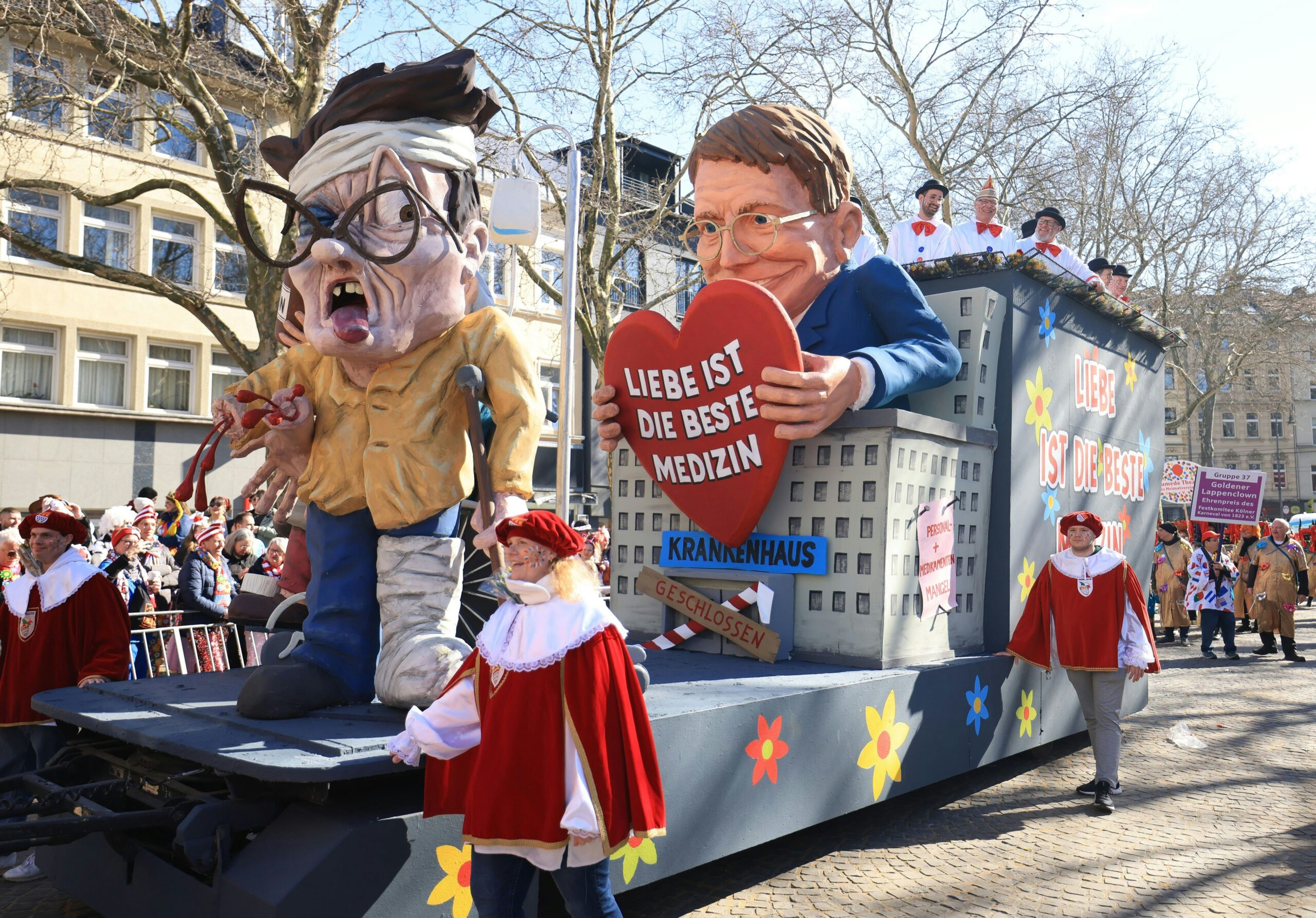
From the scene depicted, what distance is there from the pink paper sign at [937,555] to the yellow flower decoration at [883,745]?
643 millimetres

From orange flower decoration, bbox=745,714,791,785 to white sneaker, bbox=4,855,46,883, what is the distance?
114 inches

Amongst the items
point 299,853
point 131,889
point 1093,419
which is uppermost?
point 1093,419

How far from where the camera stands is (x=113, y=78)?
12352mm

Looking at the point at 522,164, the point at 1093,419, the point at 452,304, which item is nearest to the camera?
the point at 452,304

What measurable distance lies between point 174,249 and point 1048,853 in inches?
821

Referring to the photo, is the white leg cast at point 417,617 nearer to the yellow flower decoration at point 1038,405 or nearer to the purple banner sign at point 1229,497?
the yellow flower decoration at point 1038,405

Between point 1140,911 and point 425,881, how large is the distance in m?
2.65

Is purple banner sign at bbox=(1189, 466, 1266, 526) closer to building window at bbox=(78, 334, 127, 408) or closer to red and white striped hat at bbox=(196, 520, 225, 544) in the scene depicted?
red and white striped hat at bbox=(196, 520, 225, 544)

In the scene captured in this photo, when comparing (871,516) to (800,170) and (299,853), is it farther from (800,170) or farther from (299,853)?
(299,853)

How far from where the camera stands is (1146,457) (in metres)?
7.35

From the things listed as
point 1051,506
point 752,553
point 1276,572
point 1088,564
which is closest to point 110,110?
point 752,553

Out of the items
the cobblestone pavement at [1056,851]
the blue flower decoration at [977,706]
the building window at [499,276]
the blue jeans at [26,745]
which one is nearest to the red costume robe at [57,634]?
the blue jeans at [26,745]

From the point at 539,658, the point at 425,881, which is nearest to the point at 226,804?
the point at 425,881

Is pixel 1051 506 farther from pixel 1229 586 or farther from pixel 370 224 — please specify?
pixel 1229 586
